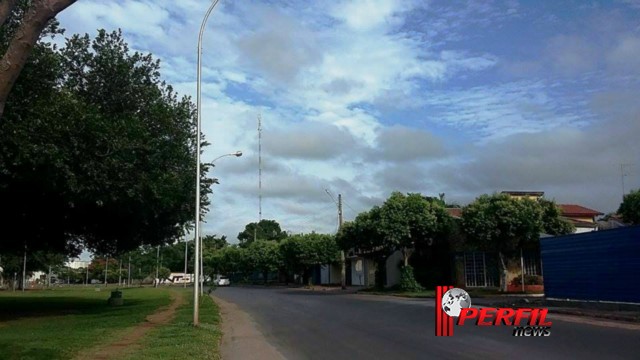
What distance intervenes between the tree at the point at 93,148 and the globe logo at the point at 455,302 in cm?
1220

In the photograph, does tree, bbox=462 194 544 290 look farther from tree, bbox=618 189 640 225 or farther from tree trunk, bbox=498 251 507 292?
tree, bbox=618 189 640 225

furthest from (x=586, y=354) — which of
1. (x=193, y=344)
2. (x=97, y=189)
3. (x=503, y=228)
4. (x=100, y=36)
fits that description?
(x=503, y=228)

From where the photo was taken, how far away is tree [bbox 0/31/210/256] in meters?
18.7

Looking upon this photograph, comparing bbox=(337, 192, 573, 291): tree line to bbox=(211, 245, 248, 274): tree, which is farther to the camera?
bbox=(211, 245, 248, 274): tree

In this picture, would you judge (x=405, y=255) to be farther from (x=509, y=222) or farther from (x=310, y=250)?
(x=310, y=250)

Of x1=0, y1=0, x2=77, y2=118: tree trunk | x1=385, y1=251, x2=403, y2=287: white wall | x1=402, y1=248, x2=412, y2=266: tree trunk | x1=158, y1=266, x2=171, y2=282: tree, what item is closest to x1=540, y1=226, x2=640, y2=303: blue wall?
x1=402, y1=248, x2=412, y2=266: tree trunk

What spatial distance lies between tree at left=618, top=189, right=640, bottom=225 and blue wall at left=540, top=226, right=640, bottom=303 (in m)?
12.0

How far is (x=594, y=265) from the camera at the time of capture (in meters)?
24.5

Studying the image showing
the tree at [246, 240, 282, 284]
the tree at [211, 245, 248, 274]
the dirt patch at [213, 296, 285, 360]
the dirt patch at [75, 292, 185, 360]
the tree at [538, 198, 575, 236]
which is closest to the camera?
the dirt patch at [75, 292, 185, 360]

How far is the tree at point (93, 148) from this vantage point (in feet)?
61.2

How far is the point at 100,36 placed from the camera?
2264 centimetres

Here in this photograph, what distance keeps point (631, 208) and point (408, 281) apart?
1551 centimetres

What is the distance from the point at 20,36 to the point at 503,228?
111ft

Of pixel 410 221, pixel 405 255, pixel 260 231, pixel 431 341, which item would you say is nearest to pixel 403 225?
pixel 410 221
